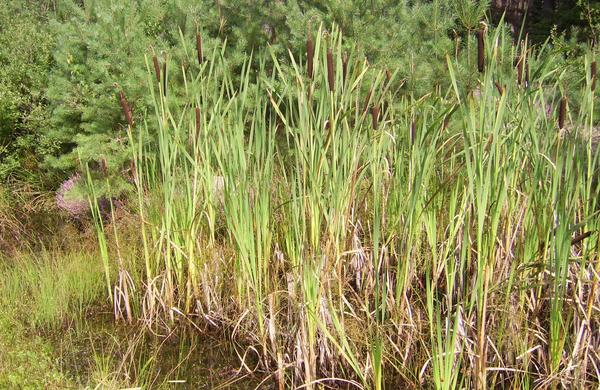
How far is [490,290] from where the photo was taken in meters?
2.77

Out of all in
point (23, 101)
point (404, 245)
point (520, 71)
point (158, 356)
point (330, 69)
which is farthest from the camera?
point (23, 101)

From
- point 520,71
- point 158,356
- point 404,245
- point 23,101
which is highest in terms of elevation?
point 520,71

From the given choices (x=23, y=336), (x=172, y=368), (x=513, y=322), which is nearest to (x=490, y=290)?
(x=513, y=322)

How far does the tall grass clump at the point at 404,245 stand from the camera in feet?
8.95

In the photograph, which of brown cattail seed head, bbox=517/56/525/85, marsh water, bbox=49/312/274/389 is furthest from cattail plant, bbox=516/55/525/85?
marsh water, bbox=49/312/274/389

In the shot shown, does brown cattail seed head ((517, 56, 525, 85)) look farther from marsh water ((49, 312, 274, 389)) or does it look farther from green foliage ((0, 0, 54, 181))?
green foliage ((0, 0, 54, 181))

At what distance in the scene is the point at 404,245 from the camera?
3152mm

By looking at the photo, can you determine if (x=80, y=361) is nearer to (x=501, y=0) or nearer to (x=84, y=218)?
(x=84, y=218)

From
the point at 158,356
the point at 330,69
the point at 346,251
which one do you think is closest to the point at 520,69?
the point at 330,69

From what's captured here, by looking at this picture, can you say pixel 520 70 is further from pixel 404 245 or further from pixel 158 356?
pixel 158 356

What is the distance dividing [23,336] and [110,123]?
2.26 metres

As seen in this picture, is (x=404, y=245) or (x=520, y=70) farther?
(x=404, y=245)

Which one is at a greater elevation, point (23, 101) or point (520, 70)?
point (520, 70)

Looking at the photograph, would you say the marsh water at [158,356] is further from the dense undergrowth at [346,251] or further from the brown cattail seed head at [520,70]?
the brown cattail seed head at [520,70]
